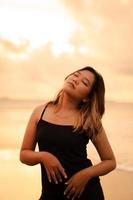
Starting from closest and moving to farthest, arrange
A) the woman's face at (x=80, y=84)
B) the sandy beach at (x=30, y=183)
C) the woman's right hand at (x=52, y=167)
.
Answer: the woman's right hand at (x=52, y=167) → the woman's face at (x=80, y=84) → the sandy beach at (x=30, y=183)

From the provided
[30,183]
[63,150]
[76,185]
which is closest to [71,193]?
[76,185]

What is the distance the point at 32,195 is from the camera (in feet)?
8.16

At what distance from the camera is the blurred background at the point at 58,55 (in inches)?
99.0

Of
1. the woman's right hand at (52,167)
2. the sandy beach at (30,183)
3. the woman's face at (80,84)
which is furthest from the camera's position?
the sandy beach at (30,183)

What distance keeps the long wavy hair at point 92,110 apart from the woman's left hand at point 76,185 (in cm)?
15

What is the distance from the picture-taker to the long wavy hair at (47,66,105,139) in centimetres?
149

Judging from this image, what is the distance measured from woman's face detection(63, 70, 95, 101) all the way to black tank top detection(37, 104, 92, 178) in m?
0.14

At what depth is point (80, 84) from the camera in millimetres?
1555

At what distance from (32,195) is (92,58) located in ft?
2.97

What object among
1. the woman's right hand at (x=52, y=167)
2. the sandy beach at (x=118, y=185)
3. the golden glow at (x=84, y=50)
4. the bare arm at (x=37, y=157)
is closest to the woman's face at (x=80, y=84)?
the bare arm at (x=37, y=157)

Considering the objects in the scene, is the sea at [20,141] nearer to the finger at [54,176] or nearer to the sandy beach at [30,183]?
the sandy beach at [30,183]

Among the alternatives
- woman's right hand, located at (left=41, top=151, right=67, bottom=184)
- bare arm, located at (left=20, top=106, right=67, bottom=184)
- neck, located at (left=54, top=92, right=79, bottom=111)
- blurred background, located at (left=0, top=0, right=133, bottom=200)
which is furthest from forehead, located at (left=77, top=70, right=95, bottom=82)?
blurred background, located at (left=0, top=0, right=133, bottom=200)

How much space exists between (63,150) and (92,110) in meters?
0.21

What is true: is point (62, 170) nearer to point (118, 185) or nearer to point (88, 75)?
point (88, 75)
